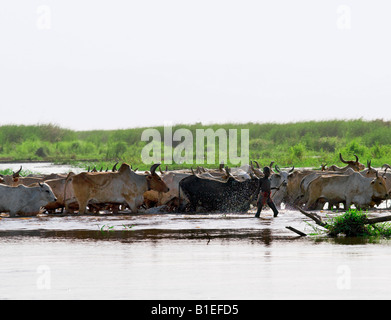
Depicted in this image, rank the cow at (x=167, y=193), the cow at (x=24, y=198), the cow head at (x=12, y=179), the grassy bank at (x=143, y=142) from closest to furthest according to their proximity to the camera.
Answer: the cow at (x=24, y=198) → the cow at (x=167, y=193) → the cow head at (x=12, y=179) → the grassy bank at (x=143, y=142)

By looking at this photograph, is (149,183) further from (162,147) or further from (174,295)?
(162,147)

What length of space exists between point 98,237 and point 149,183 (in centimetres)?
592

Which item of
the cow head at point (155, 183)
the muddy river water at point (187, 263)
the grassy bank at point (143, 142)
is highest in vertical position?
the grassy bank at point (143, 142)

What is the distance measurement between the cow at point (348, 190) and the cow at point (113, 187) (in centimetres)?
361

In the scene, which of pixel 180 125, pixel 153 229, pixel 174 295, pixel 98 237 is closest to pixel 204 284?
pixel 174 295

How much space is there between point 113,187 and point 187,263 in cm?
890

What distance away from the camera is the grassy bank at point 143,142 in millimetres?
59344

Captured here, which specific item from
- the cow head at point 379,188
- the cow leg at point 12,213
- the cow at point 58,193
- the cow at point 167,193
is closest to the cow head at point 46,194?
the cow leg at point 12,213

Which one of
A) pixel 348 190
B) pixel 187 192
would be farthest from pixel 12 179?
pixel 348 190

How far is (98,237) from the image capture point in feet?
48.2

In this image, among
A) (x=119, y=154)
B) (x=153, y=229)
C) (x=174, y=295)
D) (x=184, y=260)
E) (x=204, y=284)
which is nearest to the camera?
(x=174, y=295)

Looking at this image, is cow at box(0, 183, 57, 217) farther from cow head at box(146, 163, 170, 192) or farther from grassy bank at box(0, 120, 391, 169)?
grassy bank at box(0, 120, 391, 169)

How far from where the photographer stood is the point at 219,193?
20609 mm

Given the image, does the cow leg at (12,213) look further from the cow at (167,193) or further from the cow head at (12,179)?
the cow at (167,193)
